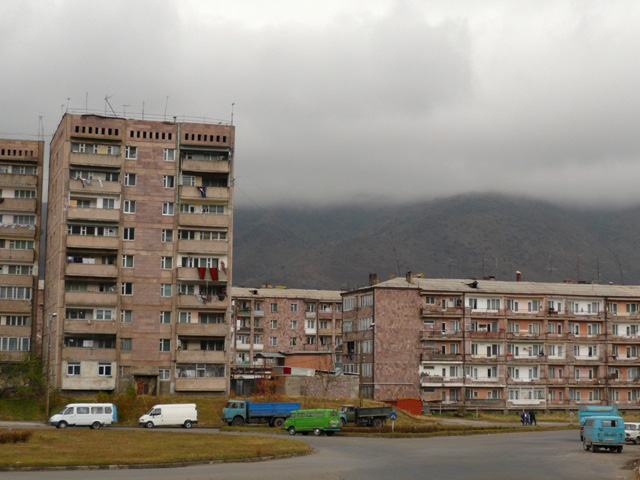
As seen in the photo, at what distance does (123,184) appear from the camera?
357ft

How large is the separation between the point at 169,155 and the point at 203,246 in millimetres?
11799

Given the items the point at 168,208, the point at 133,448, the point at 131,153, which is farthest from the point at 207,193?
the point at 133,448

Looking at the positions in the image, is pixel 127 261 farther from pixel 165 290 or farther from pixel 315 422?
pixel 315 422

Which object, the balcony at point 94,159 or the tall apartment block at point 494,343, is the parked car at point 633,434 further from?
the balcony at point 94,159

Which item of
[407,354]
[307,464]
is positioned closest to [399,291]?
[407,354]

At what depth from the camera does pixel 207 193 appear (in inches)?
4397

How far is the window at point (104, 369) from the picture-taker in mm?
105438

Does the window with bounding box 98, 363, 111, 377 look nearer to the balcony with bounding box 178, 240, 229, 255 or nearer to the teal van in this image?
the balcony with bounding box 178, 240, 229, 255

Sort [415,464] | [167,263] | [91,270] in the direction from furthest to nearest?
[167,263] < [91,270] < [415,464]

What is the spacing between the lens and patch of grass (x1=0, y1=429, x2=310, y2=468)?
47188 mm

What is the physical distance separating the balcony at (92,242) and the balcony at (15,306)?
16.1 meters

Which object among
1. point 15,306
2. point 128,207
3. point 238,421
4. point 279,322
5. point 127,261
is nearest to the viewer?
point 238,421

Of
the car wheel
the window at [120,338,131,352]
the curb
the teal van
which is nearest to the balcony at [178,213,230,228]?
the window at [120,338,131,352]

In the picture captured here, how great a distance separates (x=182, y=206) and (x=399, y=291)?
30950 millimetres
